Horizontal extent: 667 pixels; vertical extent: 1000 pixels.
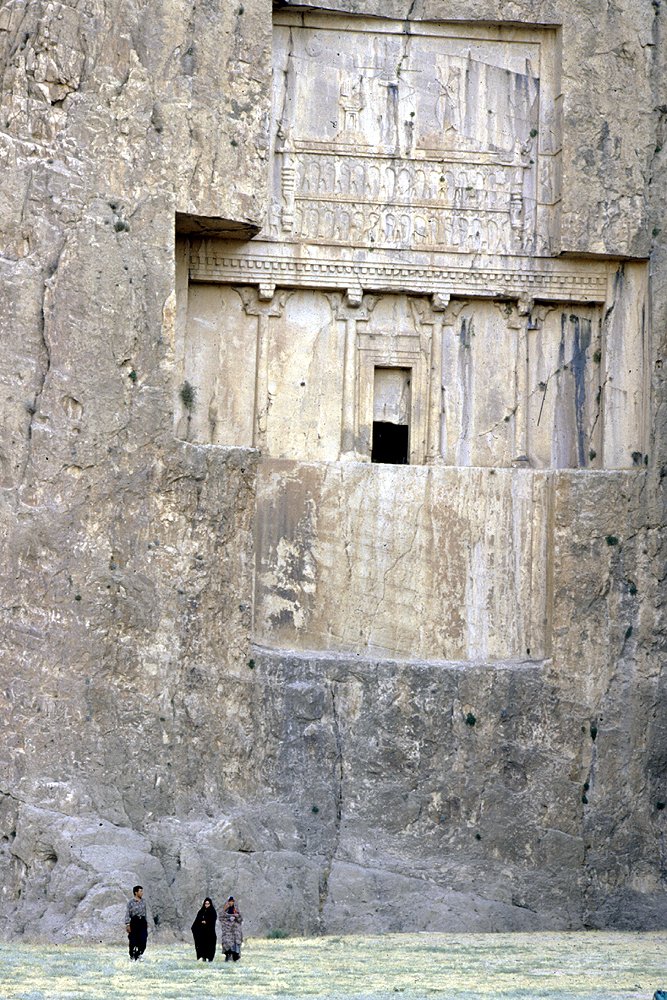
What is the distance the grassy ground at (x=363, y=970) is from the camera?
14992mm

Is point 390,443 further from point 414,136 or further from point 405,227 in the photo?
point 414,136

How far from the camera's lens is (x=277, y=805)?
1955cm

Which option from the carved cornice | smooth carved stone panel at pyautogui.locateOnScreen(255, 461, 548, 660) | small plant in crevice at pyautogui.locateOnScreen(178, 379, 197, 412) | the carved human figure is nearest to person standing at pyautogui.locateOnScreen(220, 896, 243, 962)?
smooth carved stone panel at pyautogui.locateOnScreen(255, 461, 548, 660)

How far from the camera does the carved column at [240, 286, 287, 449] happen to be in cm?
2069

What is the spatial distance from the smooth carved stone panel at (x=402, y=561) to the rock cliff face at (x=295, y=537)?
3cm

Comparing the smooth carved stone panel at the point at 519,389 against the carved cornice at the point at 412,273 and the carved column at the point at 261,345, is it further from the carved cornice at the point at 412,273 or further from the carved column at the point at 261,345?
the carved column at the point at 261,345

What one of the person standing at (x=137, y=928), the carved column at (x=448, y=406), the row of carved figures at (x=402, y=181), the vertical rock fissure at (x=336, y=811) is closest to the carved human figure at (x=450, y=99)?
the row of carved figures at (x=402, y=181)

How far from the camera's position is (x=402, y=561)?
20531 mm

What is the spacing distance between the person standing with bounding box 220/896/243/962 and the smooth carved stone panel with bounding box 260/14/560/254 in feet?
24.9

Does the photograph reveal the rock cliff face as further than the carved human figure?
No

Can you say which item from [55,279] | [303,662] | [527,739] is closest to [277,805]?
[303,662]

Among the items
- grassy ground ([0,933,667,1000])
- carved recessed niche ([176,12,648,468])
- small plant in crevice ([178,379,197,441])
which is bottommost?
grassy ground ([0,933,667,1000])

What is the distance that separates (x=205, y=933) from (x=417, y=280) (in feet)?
25.6

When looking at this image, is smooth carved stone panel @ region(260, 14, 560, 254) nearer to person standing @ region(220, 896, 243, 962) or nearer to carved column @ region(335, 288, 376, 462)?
carved column @ region(335, 288, 376, 462)
